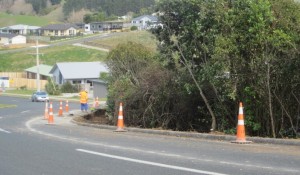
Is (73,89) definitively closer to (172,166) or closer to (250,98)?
(250,98)

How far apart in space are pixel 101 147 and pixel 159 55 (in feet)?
18.4

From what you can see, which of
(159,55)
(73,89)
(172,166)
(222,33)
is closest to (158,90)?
(159,55)

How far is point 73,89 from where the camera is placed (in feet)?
236

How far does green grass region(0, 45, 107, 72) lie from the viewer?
10249cm

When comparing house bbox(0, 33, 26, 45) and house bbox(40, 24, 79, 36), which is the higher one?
house bbox(40, 24, 79, 36)

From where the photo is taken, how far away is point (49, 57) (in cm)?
10700

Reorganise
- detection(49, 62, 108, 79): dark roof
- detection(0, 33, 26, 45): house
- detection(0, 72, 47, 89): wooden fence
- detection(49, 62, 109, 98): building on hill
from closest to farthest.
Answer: detection(49, 62, 109, 98): building on hill
detection(49, 62, 108, 79): dark roof
detection(0, 72, 47, 89): wooden fence
detection(0, 33, 26, 45): house

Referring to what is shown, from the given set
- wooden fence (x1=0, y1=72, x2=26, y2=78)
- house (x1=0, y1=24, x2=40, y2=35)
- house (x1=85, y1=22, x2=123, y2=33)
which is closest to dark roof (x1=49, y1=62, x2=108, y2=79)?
wooden fence (x1=0, y1=72, x2=26, y2=78)

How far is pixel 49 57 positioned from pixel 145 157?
98706mm

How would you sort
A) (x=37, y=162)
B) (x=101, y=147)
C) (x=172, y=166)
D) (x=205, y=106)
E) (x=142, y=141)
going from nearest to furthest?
(x=172, y=166) → (x=37, y=162) → (x=101, y=147) → (x=142, y=141) → (x=205, y=106)

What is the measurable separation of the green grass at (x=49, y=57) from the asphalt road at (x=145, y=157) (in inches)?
3389

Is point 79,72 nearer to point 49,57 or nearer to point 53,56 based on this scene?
point 49,57

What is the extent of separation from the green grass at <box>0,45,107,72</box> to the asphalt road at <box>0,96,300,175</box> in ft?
282

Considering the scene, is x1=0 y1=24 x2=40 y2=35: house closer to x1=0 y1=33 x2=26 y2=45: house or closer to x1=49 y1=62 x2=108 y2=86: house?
x1=0 y1=33 x2=26 y2=45: house
